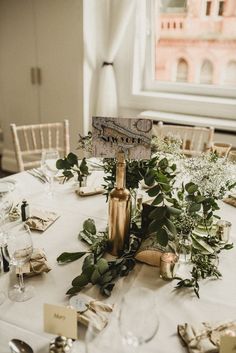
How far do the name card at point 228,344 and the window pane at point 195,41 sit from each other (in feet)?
9.10

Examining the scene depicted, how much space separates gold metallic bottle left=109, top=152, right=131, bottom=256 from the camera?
3.21 feet

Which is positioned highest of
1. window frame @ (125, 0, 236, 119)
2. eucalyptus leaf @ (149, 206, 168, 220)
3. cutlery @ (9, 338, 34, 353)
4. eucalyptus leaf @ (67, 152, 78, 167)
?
window frame @ (125, 0, 236, 119)

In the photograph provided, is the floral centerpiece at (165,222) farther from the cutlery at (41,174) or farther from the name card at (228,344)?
the cutlery at (41,174)

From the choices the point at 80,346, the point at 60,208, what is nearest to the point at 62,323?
the point at 80,346

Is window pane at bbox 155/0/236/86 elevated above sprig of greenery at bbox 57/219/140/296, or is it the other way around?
window pane at bbox 155/0/236/86

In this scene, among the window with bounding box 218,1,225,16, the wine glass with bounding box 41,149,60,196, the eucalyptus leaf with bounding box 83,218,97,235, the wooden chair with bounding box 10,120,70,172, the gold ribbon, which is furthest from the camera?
the window with bounding box 218,1,225,16

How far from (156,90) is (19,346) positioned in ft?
9.74

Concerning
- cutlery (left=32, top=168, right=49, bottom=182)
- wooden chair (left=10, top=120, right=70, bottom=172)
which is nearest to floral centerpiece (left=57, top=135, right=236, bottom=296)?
cutlery (left=32, top=168, right=49, bottom=182)

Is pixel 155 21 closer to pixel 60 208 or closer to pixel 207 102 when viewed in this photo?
pixel 207 102

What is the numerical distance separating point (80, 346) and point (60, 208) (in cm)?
70

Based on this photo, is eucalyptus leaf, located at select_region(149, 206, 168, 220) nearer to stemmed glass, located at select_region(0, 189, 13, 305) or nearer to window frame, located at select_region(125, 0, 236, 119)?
stemmed glass, located at select_region(0, 189, 13, 305)

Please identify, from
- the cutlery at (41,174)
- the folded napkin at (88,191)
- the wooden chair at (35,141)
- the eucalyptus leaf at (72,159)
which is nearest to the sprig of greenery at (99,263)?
the eucalyptus leaf at (72,159)

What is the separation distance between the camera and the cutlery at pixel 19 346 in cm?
73

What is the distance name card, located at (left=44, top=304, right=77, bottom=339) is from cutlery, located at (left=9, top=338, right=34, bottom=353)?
0.05 metres
